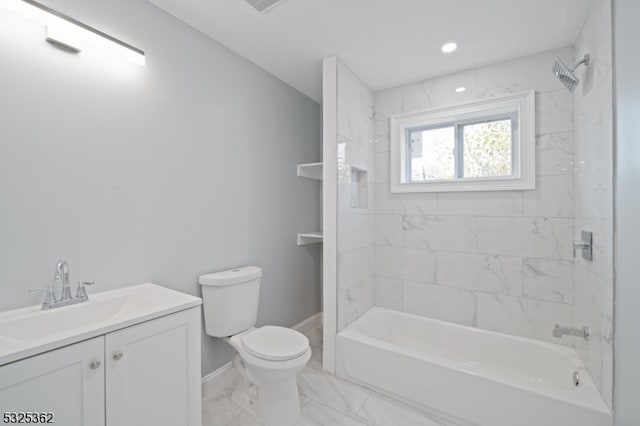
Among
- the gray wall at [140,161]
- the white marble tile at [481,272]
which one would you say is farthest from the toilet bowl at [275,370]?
the white marble tile at [481,272]

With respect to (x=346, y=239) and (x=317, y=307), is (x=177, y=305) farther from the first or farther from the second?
(x=317, y=307)

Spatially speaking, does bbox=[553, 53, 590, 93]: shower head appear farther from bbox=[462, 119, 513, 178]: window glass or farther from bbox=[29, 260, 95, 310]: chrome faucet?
bbox=[29, 260, 95, 310]: chrome faucet

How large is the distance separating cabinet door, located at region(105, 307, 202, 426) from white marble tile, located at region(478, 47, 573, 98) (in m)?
2.63

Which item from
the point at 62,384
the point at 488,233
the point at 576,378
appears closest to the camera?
the point at 62,384

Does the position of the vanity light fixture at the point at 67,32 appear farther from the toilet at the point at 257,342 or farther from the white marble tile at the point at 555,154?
the white marble tile at the point at 555,154

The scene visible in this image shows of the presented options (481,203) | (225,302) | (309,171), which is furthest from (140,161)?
(481,203)

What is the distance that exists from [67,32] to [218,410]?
2.21m

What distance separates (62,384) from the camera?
3.04ft

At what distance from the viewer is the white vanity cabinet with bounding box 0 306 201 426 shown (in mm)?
866

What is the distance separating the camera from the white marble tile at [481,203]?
2125mm

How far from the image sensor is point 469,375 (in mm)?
1636

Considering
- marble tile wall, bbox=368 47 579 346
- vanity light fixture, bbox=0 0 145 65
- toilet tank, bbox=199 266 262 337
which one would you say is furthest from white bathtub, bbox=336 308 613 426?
vanity light fixture, bbox=0 0 145 65

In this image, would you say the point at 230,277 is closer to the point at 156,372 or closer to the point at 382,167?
the point at 156,372

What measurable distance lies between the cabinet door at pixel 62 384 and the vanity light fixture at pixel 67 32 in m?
1.33
